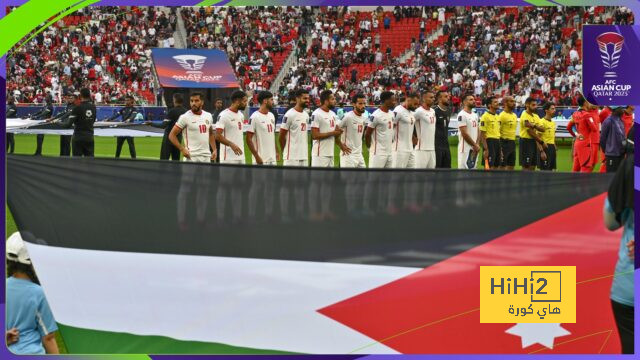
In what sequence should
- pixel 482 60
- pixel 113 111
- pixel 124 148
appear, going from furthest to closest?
pixel 482 60 < pixel 113 111 < pixel 124 148

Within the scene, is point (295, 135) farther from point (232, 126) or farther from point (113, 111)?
point (113, 111)

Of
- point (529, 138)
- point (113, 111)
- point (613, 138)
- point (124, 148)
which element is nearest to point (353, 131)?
point (613, 138)

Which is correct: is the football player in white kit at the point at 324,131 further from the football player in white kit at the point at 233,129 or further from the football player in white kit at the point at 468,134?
the football player in white kit at the point at 468,134

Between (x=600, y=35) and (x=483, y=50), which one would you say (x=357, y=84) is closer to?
(x=483, y=50)

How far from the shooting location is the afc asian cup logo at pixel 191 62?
35719mm

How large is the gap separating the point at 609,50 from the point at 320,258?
2.40 m

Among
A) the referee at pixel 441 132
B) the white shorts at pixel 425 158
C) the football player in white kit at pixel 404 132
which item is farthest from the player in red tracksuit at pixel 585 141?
the football player in white kit at pixel 404 132

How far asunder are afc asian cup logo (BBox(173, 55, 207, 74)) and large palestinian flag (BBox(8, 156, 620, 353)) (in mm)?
30200

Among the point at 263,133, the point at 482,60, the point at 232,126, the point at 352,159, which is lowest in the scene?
the point at 482,60

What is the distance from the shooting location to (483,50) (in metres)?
39.5

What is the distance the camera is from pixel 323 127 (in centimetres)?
1244

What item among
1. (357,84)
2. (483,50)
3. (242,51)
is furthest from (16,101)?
(483,50)

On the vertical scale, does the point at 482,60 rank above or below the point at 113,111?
above

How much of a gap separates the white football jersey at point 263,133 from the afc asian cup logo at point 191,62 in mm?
24033
